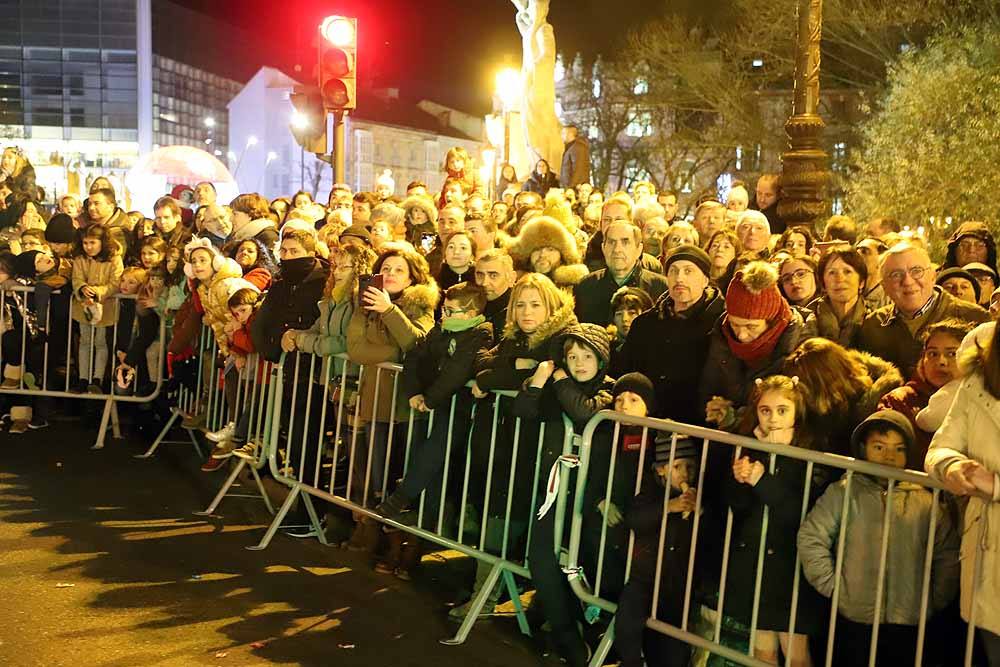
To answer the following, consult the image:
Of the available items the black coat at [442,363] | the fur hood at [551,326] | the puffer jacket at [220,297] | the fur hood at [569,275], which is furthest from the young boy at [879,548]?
the puffer jacket at [220,297]

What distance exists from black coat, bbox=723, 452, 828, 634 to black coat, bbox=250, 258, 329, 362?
4.28 m

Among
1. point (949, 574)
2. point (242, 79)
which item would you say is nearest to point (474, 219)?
point (949, 574)

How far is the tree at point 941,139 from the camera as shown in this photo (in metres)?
18.5

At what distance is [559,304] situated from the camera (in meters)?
6.12

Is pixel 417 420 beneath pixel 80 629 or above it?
above

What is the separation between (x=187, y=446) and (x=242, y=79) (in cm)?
9441

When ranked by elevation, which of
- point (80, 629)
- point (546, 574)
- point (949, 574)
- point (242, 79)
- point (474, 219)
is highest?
point (242, 79)

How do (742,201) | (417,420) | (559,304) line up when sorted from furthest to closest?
(742,201), (417,420), (559,304)

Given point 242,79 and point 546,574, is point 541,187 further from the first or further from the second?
point 242,79

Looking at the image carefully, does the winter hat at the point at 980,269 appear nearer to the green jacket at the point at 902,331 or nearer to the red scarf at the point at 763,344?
the green jacket at the point at 902,331

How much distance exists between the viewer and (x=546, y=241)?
7758 mm

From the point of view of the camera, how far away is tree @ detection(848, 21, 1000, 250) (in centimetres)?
1848

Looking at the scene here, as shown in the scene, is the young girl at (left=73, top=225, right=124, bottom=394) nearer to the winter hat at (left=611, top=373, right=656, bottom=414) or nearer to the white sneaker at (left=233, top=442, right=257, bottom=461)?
the white sneaker at (left=233, top=442, right=257, bottom=461)

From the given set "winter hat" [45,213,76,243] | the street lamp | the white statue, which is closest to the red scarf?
"winter hat" [45,213,76,243]
